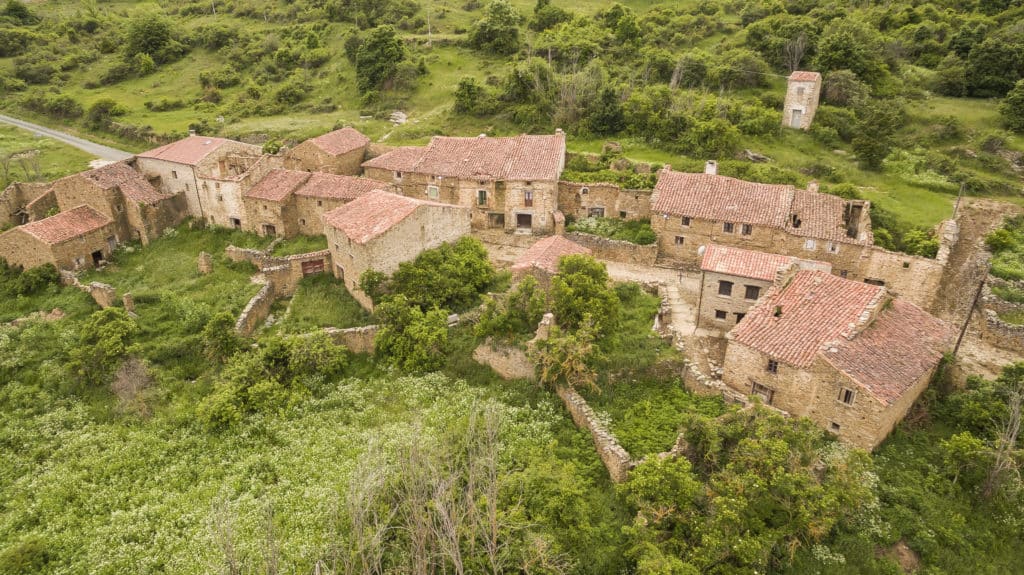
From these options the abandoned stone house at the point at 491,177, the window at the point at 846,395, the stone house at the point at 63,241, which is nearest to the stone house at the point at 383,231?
the abandoned stone house at the point at 491,177

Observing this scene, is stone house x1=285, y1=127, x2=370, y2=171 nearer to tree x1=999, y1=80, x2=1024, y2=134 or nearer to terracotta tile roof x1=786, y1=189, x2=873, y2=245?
terracotta tile roof x1=786, y1=189, x2=873, y2=245

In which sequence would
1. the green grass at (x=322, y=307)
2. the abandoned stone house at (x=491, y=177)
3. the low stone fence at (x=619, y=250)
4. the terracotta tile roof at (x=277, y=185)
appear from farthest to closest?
the abandoned stone house at (x=491, y=177) → the terracotta tile roof at (x=277, y=185) → the low stone fence at (x=619, y=250) → the green grass at (x=322, y=307)

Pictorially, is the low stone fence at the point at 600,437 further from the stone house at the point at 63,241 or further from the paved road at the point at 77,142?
the paved road at the point at 77,142

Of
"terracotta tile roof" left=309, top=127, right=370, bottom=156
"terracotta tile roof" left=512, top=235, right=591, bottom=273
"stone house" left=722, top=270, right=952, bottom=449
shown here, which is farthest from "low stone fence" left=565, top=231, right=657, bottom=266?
"terracotta tile roof" left=309, top=127, right=370, bottom=156

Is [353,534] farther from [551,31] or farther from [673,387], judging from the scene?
[551,31]

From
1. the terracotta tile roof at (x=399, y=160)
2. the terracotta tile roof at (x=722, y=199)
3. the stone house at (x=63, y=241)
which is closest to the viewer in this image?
the terracotta tile roof at (x=722, y=199)

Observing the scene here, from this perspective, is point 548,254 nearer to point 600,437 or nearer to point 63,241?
point 600,437

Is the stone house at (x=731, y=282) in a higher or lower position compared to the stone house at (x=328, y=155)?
lower
